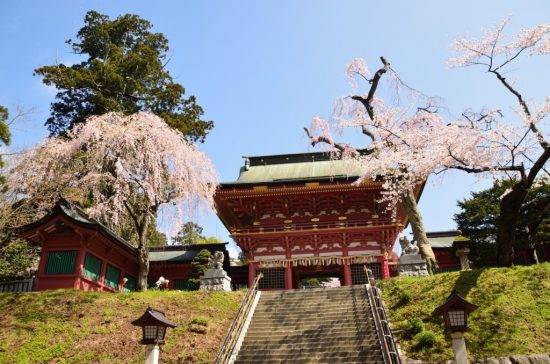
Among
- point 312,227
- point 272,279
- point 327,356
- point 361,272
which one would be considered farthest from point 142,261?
point 361,272

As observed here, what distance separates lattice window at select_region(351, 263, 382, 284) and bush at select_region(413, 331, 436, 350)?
11219 millimetres

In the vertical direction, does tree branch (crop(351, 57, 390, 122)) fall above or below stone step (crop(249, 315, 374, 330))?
above

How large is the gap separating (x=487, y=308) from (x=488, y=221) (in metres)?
13.4

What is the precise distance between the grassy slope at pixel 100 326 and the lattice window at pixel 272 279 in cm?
631

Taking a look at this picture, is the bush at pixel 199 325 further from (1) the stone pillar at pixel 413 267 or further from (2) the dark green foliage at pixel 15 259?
(2) the dark green foliage at pixel 15 259

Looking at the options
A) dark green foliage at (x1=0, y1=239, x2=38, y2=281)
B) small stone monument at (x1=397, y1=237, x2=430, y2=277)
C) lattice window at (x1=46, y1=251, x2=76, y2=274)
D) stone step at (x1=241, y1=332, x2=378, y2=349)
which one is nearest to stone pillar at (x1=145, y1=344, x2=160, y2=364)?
stone step at (x1=241, y1=332, x2=378, y2=349)

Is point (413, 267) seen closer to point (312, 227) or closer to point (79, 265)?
point (312, 227)

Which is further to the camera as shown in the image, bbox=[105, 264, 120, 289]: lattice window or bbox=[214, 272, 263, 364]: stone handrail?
bbox=[105, 264, 120, 289]: lattice window

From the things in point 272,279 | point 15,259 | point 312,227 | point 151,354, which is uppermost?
point 312,227

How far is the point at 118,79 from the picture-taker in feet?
95.0

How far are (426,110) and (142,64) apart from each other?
784 inches

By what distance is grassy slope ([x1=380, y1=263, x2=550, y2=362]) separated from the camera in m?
11.7

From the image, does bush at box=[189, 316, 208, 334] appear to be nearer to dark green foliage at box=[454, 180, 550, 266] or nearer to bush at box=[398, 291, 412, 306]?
bush at box=[398, 291, 412, 306]

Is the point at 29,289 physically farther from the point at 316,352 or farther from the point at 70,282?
the point at 316,352
